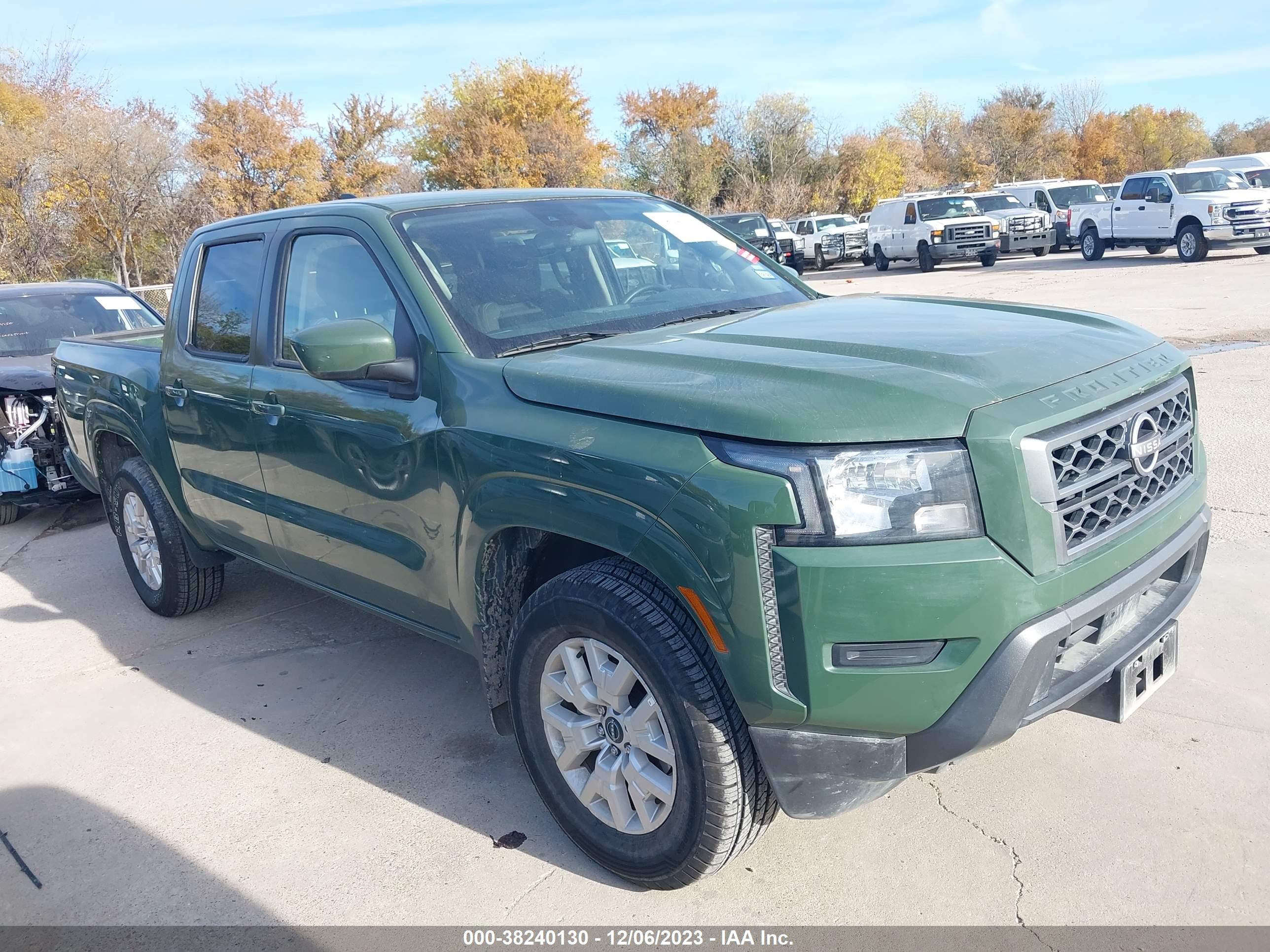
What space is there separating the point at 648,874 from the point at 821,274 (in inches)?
1140

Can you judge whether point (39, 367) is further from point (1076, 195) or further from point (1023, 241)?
point (1076, 195)

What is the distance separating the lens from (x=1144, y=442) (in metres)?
2.68

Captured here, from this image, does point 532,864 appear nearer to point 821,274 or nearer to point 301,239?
point 301,239

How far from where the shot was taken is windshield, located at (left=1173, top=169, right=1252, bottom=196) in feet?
68.9

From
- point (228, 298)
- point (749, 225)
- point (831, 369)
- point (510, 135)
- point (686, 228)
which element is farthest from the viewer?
point (510, 135)

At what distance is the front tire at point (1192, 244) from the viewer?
2095 centimetres

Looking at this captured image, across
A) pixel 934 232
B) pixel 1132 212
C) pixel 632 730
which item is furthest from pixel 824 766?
pixel 934 232

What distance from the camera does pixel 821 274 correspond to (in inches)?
1196

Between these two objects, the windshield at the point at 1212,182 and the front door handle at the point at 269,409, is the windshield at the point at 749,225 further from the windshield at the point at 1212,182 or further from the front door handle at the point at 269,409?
the front door handle at the point at 269,409

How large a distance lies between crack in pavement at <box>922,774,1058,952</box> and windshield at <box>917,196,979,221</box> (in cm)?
2447

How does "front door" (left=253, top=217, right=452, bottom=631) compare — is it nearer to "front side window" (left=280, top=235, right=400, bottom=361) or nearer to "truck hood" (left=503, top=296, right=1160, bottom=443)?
"front side window" (left=280, top=235, right=400, bottom=361)

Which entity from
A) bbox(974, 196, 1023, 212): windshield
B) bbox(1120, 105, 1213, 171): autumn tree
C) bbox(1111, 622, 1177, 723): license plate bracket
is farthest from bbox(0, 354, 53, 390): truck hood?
bbox(1120, 105, 1213, 171): autumn tree

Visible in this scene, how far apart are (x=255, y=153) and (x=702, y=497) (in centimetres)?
3480

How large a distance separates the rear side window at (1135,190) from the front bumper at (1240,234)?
1.99 m
